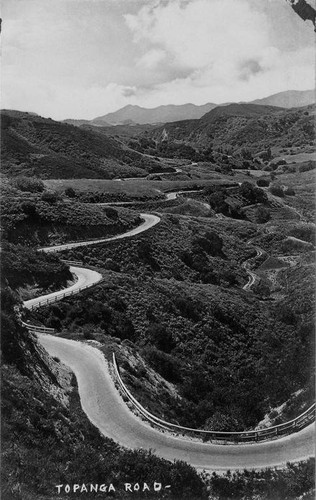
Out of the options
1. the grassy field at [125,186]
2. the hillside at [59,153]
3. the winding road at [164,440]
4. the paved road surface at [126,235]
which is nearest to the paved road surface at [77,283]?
the paved road surface at [126,235]

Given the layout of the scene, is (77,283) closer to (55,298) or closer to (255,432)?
(55,298)

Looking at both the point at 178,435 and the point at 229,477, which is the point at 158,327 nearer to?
the point at 178,435

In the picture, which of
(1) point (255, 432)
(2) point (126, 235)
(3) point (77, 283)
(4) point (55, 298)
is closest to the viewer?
(1) point (255, 432)

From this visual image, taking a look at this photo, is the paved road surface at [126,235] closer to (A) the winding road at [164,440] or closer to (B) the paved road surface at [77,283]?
(B) the paved road surface at [77,283]

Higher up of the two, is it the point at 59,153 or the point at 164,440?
the point at 59,153

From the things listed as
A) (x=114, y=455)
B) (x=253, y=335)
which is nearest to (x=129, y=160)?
(x=253, y=335)

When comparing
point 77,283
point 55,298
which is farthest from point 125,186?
point 55,298
